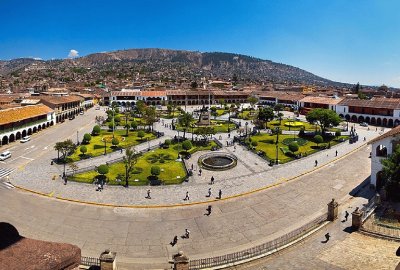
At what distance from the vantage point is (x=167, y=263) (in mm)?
18812

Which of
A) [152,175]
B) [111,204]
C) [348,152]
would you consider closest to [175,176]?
[152,175]

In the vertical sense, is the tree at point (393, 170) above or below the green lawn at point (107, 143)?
above

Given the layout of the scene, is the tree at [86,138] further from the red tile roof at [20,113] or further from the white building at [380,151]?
the white building at [380,151]

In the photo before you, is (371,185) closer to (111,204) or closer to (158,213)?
(158,213)

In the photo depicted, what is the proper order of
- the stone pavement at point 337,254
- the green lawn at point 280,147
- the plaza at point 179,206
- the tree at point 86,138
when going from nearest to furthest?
the stone pavement at point 337,254 < the plaza at point 179,206 < the green lawn at point 280,147 < the tree at point 86,138

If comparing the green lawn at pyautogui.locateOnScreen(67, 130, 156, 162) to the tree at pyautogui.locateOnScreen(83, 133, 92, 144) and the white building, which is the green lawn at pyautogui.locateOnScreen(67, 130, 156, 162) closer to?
the tree at pyautogui.locateOnScreen(83, 133, 92, 144)

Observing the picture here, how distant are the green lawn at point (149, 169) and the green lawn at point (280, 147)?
10.4 m

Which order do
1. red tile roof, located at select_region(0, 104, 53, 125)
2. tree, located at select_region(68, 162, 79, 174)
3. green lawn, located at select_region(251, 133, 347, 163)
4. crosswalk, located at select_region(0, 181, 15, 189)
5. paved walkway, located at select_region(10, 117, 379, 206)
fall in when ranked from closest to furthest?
paved walkway, located at select_region(10, 117, 379, 206)
crosswalk, located at select_region(0, 181, 15, 189)
tree, located at select_region(68, 162, 79, 174)
green lawn, located at select_region(251, 133, 347, 163)
red tile roof, located at select_region(0, 104, 53, 125)

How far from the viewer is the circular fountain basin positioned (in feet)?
125

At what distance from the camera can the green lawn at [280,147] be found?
1677 inches

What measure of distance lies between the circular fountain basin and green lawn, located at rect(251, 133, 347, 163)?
514cm

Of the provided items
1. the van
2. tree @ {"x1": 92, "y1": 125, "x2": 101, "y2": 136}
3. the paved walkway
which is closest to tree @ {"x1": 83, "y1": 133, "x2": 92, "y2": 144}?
tree @ {"x1": 92, "y1": 125, "x2": 101, "y2": 136}

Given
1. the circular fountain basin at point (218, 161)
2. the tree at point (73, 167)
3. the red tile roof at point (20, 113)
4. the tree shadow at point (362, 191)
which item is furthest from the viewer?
the red tile roof at point (20, 113)

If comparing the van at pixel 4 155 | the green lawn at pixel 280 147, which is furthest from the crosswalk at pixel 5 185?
the green lawn at pixel 280 147
